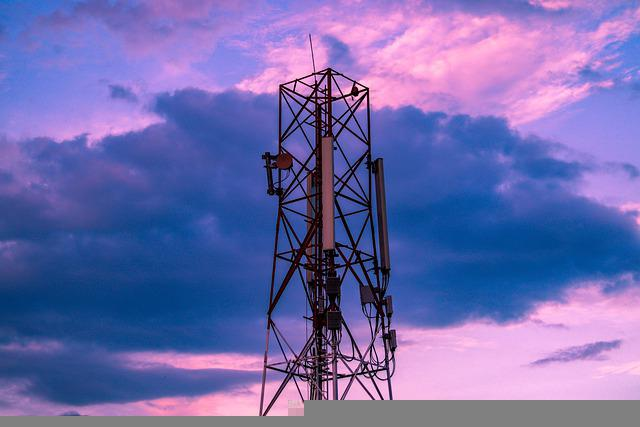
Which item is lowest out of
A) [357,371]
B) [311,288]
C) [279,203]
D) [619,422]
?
[619,422]

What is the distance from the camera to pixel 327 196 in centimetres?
3816

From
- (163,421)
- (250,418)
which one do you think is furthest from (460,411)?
(163,421)

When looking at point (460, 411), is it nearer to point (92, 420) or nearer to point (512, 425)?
point (512, 425)

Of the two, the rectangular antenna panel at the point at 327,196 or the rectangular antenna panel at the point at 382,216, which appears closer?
the rectangular antenna panel at the point at 327,196

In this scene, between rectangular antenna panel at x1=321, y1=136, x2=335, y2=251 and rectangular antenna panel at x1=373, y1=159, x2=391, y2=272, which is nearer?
rectangular antenna panel at x1=321, y1=136, x2=335, y2=251

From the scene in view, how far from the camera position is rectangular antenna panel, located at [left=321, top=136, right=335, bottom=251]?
37344 mm

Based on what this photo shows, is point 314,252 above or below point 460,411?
above

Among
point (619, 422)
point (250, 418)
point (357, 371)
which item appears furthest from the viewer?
point (357, 371)

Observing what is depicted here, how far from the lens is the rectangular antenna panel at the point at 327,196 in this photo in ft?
123

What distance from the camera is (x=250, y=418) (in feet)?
89.1

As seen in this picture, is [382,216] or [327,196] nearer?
[327,196]

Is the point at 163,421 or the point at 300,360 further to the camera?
the point at 300,360

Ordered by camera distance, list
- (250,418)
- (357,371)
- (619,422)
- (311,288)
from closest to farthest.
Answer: (619,422) < (250,418) < (357,371) < (311,288)

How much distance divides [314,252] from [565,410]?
18800mm
